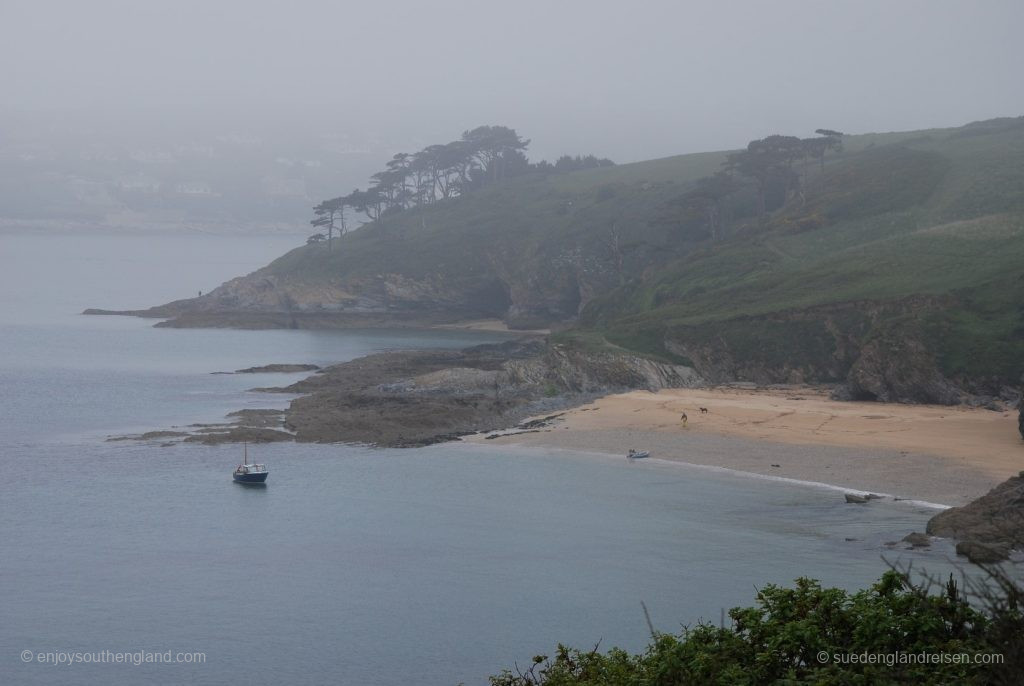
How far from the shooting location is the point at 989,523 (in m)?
32.4

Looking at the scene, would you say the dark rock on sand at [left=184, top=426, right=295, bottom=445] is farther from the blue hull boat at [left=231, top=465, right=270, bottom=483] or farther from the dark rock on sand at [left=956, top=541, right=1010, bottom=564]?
the dark rock on sand at [left=956, top=541, right=1010, bottom=564]

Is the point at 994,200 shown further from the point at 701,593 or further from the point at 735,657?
the point at 735,657

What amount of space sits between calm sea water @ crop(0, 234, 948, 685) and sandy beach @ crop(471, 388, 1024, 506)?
2.46 m

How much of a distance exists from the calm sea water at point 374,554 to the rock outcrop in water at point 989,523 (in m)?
1.39

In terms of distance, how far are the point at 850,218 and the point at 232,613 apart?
7529 cm

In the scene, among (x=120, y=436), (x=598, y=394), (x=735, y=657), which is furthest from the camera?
(x=598, y=394)

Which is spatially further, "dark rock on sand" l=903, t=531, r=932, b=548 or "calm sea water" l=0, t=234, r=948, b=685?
"dark rock on sand" l=903, t=531, r=932, b=548

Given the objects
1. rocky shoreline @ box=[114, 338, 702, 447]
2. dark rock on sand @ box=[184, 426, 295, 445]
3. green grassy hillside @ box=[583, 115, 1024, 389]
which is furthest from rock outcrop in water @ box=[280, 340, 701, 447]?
green grassy hillside @ box=[583, 115, 1024, 389]

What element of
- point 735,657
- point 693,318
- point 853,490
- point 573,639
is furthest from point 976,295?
point 735,657

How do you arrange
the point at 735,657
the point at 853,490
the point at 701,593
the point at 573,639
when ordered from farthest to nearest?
the point at 853,490
the point at 701,593
the point at 573,639
the point at 735,657

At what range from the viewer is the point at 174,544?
37.2 meters

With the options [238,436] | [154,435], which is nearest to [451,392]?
[238,436]

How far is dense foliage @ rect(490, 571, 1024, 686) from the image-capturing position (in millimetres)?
11453

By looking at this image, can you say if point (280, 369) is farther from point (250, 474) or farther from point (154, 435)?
point (250, 474)
